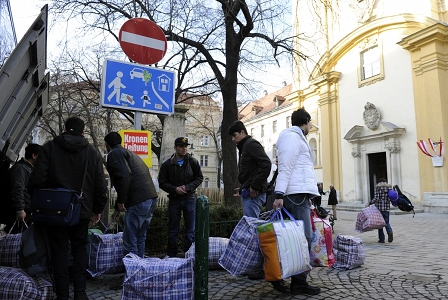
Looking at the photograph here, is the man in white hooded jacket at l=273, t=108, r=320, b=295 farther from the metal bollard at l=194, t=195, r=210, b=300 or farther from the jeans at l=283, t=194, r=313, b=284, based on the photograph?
the metal bollard at l=194, t=195, r=210, b=300

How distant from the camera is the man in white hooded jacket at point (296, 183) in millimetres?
3959

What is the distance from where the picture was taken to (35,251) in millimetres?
3395

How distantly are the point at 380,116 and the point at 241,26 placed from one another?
17.0 m

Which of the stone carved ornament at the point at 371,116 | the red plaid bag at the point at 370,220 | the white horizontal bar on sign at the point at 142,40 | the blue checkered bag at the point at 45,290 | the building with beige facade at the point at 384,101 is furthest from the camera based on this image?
the stone carved ornament at the point at 371,116

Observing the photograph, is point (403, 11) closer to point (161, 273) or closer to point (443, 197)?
point (443, 197)

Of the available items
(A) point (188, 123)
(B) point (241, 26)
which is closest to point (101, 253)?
(B) point (241, 26)

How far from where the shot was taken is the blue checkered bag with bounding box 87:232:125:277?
4.49 m

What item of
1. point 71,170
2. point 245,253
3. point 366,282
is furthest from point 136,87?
point 366,282

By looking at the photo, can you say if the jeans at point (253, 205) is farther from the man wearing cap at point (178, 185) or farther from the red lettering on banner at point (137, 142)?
the red lettering on banner at point (137, 142)

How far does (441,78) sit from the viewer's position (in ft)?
64.1

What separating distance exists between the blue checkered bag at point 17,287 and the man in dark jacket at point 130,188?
108cm

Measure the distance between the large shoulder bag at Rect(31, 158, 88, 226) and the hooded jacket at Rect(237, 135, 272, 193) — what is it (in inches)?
83.6

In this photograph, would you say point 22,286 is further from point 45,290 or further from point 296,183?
point 296,183

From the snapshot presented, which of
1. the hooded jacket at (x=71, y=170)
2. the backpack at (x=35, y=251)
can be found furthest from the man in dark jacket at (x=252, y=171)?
the backpack at (x=35, y=251)
